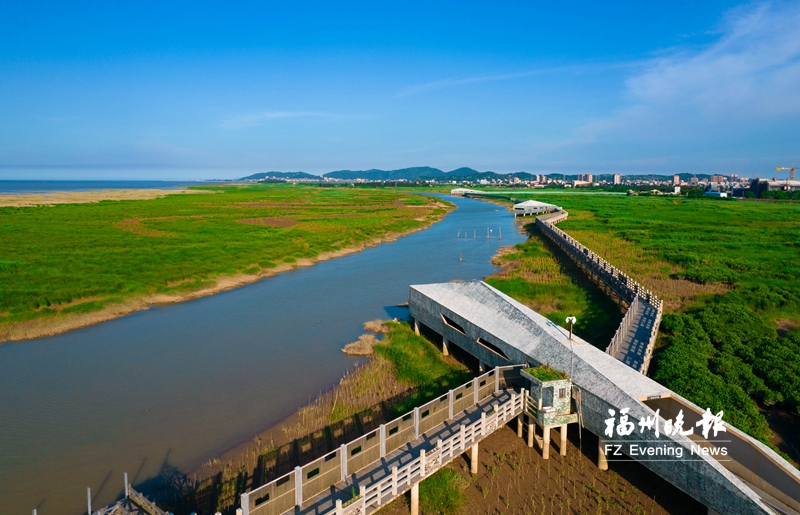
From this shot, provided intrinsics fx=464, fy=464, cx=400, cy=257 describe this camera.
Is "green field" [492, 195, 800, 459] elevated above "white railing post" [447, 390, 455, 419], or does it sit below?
below

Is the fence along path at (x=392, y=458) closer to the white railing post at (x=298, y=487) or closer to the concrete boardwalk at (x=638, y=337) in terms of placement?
the white railing post at (x=298, y=487)

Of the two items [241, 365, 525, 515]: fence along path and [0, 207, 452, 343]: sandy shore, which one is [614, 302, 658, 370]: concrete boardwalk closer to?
[241, 365, 525, 515]: fence along path

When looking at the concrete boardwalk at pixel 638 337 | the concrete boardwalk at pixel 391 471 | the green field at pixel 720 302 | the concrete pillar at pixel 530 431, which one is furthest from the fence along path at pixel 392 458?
the green field at pixel 720 302

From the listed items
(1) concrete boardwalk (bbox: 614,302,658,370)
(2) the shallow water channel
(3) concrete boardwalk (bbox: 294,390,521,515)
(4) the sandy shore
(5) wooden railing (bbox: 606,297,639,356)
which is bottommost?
(2) the shallow water channel

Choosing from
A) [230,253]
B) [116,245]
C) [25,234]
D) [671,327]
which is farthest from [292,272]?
[25,234]

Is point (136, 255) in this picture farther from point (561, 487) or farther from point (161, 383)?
point (561, 487)
